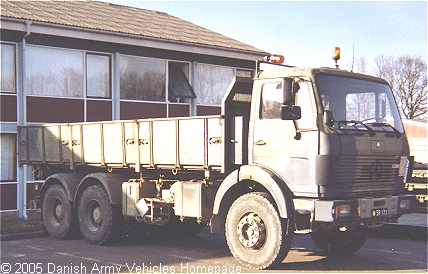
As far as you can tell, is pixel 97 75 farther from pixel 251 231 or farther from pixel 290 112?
pixel 290 112

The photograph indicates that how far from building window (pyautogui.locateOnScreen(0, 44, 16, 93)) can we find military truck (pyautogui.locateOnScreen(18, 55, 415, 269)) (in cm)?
738

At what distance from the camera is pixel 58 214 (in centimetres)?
1376

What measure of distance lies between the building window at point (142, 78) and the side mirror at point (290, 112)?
42.2 feet

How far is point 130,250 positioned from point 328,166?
13.9ft

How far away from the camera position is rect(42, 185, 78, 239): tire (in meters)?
13.3

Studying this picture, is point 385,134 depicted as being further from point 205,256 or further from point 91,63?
point 91,63

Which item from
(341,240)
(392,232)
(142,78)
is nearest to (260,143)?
(341,240)

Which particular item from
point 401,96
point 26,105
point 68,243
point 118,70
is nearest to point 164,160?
point 68,243

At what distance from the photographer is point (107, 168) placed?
509 inches

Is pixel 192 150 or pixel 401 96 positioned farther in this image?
pixel 401 96

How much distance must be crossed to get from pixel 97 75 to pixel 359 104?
1223 cm

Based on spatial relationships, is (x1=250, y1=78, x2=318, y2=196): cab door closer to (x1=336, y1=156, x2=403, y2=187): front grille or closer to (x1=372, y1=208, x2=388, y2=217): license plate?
(x1=336, y1=156, x2=403, y2=187): front grille

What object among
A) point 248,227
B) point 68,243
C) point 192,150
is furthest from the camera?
point 68,243

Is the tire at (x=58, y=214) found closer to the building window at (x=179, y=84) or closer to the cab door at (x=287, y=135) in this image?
the cab door at (x=287, y=135)
